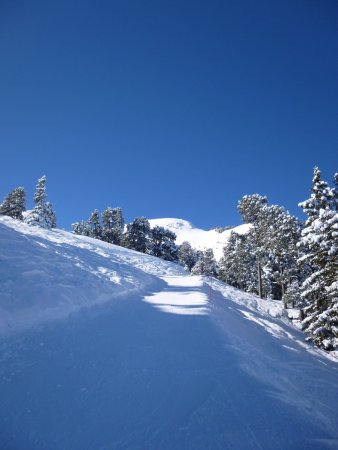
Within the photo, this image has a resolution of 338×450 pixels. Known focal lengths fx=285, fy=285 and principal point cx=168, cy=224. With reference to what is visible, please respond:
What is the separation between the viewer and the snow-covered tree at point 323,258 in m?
17.1

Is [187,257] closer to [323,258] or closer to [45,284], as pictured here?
[323,258]

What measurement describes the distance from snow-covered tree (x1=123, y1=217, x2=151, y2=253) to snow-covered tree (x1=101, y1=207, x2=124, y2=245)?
5.78 meters

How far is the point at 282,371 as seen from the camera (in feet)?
29.7

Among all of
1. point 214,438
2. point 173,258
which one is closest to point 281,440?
point 214,438

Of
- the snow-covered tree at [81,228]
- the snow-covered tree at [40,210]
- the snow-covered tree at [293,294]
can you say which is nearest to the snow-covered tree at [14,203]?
the snow-covered tree at [40,210]

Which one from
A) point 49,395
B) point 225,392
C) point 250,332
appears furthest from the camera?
point 250,332

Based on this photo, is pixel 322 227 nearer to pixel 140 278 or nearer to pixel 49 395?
pixel 140 278

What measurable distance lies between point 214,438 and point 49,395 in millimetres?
3530

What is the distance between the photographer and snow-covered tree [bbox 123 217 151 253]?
6181cm

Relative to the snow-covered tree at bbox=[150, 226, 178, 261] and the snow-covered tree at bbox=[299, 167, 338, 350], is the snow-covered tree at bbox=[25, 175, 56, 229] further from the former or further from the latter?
the snow-covered tree at bbox=[299, 167, 338, 350]

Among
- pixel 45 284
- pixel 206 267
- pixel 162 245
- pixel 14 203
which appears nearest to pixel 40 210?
pixel 14 203

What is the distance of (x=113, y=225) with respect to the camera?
2721 inches

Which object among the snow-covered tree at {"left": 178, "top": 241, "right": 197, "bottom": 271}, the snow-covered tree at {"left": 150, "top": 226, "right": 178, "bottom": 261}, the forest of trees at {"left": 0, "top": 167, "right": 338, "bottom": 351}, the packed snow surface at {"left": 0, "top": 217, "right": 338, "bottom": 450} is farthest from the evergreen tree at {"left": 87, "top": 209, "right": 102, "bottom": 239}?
the packed snow surface at {"left": 0, "top": 217, "right": 338, "bottom": 450}

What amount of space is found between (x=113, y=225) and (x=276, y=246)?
44.1m
